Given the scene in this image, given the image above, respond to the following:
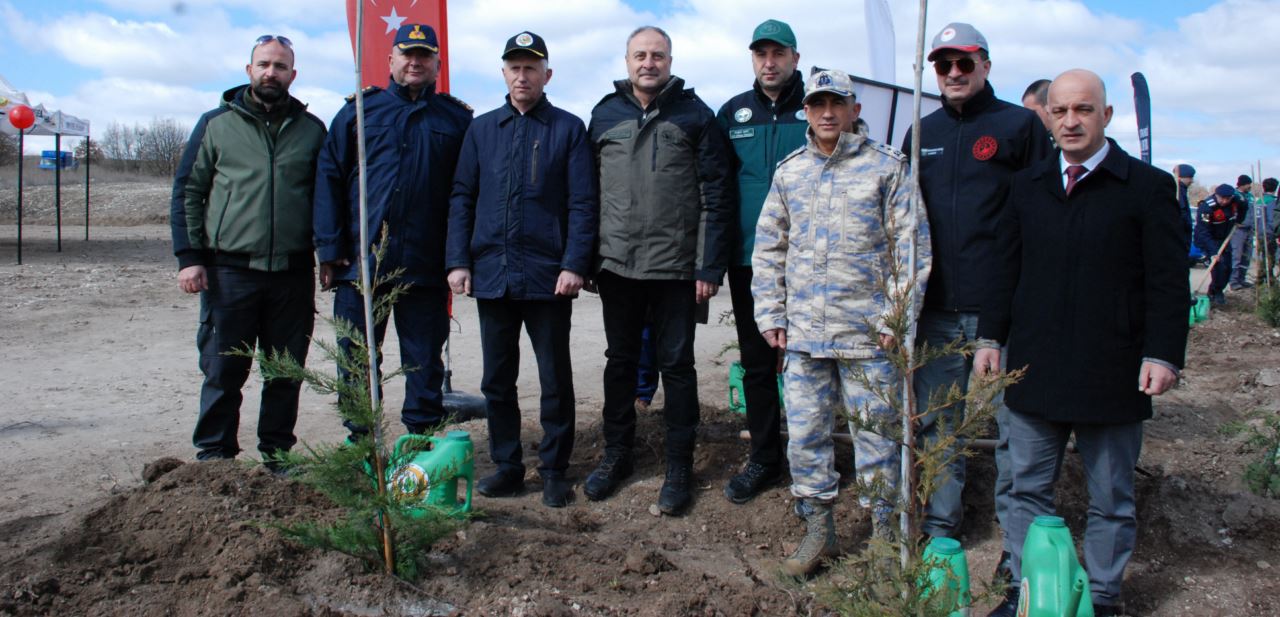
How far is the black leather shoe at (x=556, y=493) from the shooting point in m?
4.67

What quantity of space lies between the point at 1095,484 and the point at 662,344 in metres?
2.05

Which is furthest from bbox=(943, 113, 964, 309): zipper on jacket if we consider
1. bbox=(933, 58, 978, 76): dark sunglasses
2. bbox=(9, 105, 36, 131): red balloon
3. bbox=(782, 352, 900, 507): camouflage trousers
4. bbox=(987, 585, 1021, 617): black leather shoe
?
bbox=(9, 105, 36, 131): red balloon

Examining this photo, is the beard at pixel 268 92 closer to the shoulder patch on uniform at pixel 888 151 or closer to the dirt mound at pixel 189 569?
the dirt mound at pixel 189 569

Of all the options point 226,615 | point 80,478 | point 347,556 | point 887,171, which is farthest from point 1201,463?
point 80,478

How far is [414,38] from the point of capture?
15.2ft

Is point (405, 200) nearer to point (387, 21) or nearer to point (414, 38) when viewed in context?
point (414, 38)

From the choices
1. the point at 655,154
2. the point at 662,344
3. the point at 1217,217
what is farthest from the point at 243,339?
the point at 1217,217

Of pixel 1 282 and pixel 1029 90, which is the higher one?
pixel 1029 90

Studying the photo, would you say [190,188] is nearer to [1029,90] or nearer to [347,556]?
[347,556]

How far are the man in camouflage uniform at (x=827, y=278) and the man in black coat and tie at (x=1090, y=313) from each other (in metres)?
0.43

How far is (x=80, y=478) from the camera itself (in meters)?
4.98

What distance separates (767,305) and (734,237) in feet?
2.06

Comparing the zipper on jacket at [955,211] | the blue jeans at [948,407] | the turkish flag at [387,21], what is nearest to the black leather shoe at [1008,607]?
the blue jeans at [948,407]

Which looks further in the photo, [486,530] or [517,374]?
[517,374]
